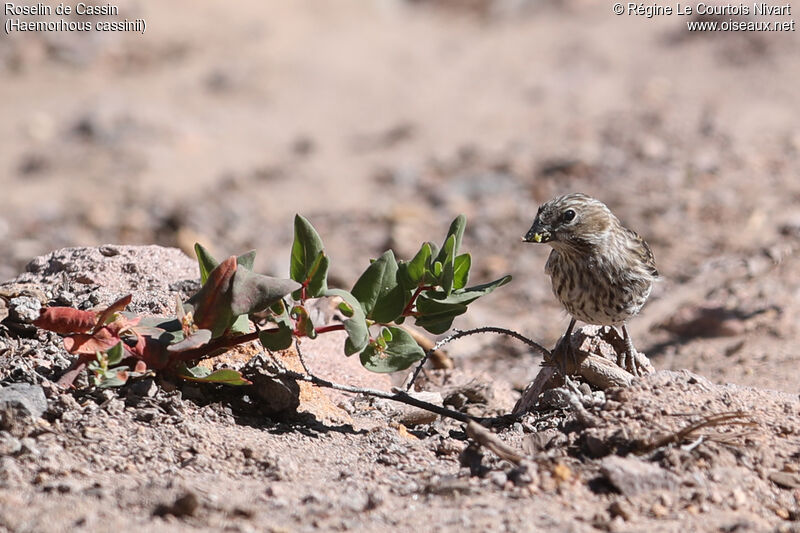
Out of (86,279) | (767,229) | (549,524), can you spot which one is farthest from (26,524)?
(767,229)

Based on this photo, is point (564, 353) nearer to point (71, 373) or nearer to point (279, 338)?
point (279, 338)

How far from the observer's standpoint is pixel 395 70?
13.9 m

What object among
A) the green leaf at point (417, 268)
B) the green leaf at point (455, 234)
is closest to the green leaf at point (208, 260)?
the green leaf at point (417, 268)

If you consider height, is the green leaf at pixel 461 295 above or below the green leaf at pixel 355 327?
above

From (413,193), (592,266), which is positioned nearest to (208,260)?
(592,266)

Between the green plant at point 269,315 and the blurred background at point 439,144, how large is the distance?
253 centimetres

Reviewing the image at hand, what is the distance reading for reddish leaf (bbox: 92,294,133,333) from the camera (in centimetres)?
355

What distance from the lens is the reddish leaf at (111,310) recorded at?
3.55m

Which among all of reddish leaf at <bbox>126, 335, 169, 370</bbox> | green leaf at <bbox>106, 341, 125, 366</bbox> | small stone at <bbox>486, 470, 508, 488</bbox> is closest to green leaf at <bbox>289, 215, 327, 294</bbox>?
reddish leaf at <bbox>126, 335, 169, 370</bbox>

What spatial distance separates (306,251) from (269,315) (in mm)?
317

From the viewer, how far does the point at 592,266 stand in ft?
16.7

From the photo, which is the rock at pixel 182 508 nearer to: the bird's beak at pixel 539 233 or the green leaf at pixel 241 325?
the green leaf at pixel 241 325

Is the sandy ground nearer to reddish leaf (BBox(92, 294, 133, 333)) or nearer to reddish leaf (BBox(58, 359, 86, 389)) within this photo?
reddish leaf (BBox(58, 359, 86, 389))

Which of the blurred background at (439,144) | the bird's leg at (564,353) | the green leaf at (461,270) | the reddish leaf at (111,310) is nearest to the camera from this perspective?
the reddish leaf at (111,310)
